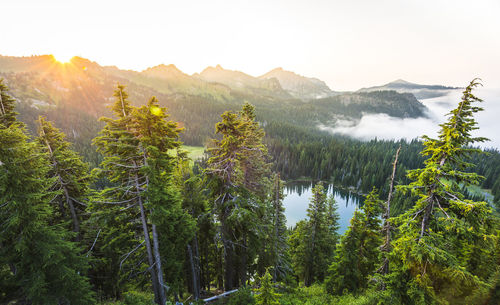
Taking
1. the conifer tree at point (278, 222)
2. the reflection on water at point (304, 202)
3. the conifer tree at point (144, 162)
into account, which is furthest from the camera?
the reflection on water at point (304, 202)

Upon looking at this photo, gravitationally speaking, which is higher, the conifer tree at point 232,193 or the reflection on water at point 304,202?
the conifer tree at point 232,193

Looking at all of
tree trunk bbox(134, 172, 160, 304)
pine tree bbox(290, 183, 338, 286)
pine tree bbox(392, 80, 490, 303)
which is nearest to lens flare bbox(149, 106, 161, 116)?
tree trunk bbox(134, 172, 160, 304)

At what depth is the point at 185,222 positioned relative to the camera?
14.3 m

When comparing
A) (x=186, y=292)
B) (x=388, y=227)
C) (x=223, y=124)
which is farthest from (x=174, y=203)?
(x=388, y=227)

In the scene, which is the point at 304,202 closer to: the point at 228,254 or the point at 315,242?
the point at 315,242

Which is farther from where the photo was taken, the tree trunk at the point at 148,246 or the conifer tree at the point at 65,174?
the conifer tree at the point at 65,174

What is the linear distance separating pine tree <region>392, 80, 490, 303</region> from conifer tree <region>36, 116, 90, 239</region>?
2033 cm

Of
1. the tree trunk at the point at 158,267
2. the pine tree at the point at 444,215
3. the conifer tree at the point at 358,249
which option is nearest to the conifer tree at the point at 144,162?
the tree trunk at the point at 158,267

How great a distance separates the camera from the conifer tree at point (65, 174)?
14.6 meters

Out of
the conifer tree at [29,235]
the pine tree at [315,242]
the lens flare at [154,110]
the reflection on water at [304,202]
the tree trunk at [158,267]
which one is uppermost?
the lens flare at [154,110]

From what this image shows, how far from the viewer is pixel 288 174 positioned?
108938 mm

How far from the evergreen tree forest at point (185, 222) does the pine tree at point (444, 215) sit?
63 mm

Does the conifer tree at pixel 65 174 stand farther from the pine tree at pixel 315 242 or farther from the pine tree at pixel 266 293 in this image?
the pine tree at pixel 315 242

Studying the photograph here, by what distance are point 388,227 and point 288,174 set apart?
3772 inches
